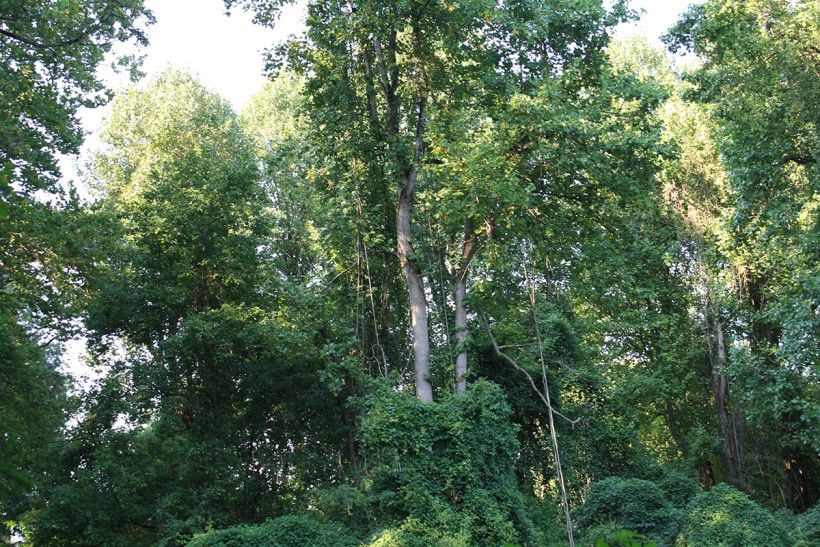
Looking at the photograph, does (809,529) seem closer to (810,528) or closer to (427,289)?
(810,528)

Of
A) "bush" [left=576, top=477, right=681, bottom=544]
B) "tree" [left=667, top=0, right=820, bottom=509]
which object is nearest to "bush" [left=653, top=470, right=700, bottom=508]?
"bush" [left=576, top=477, right=681, bottom=544]

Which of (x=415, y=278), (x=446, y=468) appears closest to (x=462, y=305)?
(x=415, y=278)

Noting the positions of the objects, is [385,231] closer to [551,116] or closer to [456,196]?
[456,196]

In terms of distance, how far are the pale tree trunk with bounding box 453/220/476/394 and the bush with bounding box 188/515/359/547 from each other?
3.37 metres

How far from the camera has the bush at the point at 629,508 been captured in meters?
14.4

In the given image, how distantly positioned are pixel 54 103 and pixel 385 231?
6.32 meters

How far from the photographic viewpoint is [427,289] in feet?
52.9

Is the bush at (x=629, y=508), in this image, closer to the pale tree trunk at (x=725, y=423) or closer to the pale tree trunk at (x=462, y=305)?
the pale tree trunk at (x=462, y=305)

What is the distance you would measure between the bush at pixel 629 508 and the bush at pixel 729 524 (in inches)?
59.8

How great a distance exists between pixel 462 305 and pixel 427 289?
6.69 ft

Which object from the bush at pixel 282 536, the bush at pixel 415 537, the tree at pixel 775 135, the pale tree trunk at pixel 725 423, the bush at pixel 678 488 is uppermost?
the tree at pixel 775 135

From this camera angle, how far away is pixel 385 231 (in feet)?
49.9

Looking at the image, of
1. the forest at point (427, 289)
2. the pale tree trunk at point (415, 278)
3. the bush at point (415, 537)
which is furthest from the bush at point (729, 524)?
the pale tree trunk at point (415, 278)

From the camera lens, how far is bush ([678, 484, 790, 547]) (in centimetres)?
1154
